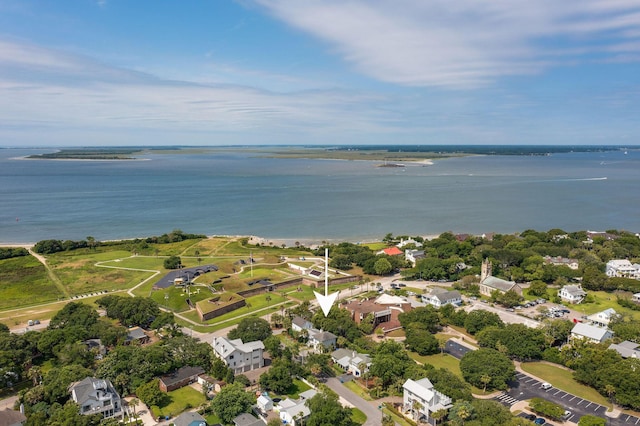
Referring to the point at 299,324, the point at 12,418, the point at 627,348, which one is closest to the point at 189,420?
the point at 12,418

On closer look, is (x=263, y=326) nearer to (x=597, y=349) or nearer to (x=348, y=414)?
(x=348, y=414)

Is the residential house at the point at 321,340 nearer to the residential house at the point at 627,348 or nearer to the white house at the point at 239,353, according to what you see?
the white house at the point at 239,353

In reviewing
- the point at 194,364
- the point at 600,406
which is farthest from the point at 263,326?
the point at 600,406

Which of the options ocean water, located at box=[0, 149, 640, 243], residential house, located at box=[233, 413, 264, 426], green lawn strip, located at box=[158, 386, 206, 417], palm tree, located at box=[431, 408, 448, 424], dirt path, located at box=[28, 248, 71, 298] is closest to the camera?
residential house, located at box=[233, 413, 264, 426]

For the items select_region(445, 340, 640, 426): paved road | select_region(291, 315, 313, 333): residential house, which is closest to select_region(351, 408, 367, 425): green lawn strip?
select_region(445, 340, 640, 426): paved road

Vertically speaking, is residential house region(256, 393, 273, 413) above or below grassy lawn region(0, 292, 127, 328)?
above

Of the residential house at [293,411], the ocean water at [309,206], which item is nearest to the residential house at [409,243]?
the ocean water at [309,206]

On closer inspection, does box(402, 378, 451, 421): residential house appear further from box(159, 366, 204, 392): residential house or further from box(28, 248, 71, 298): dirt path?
box(28, 248, 71, 298): dirt path
